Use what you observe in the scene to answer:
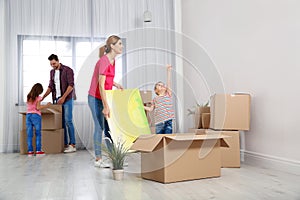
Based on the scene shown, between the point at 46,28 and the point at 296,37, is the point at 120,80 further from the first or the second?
the point at 296,37

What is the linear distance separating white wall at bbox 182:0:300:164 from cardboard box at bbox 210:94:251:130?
16 cm

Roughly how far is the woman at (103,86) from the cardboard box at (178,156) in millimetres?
635

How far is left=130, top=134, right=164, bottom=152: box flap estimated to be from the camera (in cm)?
241

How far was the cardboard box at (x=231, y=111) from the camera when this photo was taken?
3176 mm

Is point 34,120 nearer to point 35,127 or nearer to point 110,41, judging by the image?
point 35,127

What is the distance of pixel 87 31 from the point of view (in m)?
5.31

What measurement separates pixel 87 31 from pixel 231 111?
2.86m

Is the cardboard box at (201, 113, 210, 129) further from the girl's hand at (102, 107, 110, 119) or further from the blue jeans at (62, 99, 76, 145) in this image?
the blue jeans at (62, 99, 76, 145)

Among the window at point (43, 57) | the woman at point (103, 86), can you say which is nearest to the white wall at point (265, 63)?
the woman at point (103, 86)

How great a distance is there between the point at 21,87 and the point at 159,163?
126 inches

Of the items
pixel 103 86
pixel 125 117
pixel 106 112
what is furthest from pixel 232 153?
pixel 103 86

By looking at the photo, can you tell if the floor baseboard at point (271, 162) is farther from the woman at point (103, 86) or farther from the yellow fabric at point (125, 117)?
the woman at point (103, 86)

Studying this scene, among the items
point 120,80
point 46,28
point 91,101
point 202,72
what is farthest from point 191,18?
point 91,101

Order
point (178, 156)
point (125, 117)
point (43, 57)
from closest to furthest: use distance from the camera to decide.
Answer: point (178, 156) < point (125, 117) < point (43, 57)
